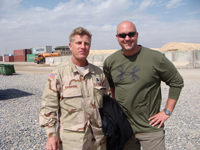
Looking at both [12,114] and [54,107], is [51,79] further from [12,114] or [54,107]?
[12,114]

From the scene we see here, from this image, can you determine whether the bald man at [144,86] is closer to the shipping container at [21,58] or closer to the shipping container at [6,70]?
the shipping container at [6,70]

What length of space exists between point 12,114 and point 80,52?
520cm

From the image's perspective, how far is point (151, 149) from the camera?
2049 millimetres

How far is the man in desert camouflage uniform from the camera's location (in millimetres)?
1766

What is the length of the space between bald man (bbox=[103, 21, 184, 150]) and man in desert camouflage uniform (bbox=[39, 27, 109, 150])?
409 millimetres

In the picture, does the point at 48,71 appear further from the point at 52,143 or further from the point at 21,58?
the point at 21,58

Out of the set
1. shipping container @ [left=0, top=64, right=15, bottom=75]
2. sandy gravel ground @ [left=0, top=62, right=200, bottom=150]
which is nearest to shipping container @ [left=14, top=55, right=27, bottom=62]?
shipping container @ [left=0, top=64, right=15, bottom=75]

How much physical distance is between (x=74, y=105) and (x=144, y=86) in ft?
2.81

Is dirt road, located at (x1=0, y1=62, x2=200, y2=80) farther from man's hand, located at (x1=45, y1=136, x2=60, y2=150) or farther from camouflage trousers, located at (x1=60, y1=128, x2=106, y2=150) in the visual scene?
man's hand, located at (x1=45, y1=136, x2=60, y2=150)

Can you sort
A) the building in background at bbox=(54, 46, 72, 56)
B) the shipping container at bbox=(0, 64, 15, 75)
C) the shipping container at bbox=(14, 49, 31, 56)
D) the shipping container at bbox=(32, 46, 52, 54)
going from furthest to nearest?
the shipping container at bbox=(14, 49, 31, 56) → the shipping container at bbox=(32, 46, 52, 54) → the building in background at bbox=(54, 46, 72, 56) → the shipping container at bbox=(0, 64, 15, 75)

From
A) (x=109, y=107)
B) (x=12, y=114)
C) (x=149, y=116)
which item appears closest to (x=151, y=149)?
(x=149, y=116)

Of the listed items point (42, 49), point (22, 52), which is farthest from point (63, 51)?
point (22, 52)

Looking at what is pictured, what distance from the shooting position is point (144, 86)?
2.04m

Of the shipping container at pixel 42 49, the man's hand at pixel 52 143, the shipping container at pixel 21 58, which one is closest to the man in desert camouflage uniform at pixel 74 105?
the man's hand at pixel 52 143
